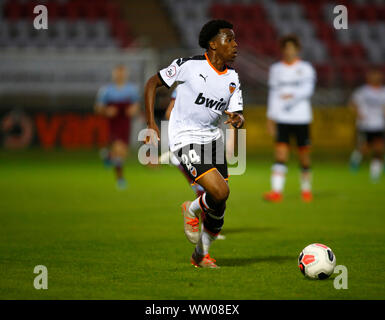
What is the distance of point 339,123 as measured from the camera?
23.6 m

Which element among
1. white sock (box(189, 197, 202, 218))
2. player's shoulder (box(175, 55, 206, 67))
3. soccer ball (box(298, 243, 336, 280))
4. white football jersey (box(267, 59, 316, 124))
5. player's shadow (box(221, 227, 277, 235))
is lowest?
soccer ball (box(298, 243, 336, 280))

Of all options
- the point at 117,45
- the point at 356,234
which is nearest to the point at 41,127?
the point at 117,45

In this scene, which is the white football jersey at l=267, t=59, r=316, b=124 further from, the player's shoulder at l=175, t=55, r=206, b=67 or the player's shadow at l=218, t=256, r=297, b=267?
the player's shoulder at l=175, t=55, r=206, b=67

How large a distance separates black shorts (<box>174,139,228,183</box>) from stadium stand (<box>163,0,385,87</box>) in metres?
20.5

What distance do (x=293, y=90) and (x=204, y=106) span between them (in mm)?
6081

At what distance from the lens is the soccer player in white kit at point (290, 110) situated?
12.6m

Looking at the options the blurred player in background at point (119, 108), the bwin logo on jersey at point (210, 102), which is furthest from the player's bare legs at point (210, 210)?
the blurred player in background at point (119, 108)

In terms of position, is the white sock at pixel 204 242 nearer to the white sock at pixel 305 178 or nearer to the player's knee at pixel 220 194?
the player's knee at pixel 220 194

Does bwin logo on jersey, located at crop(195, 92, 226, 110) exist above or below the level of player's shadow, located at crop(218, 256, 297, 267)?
above

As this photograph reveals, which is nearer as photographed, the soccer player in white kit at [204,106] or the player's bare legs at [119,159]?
the soccer player in white kit at [204,106]

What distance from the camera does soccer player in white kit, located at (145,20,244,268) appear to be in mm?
6785

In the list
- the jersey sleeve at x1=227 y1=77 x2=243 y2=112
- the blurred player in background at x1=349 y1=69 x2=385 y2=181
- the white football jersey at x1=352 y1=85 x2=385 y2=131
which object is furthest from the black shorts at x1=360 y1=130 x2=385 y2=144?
the jersey sleeve at x1=227 y1=77 x2=243 y2=112

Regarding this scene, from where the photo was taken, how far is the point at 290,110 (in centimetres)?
1277

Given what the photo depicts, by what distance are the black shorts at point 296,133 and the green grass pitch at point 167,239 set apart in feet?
3.45
